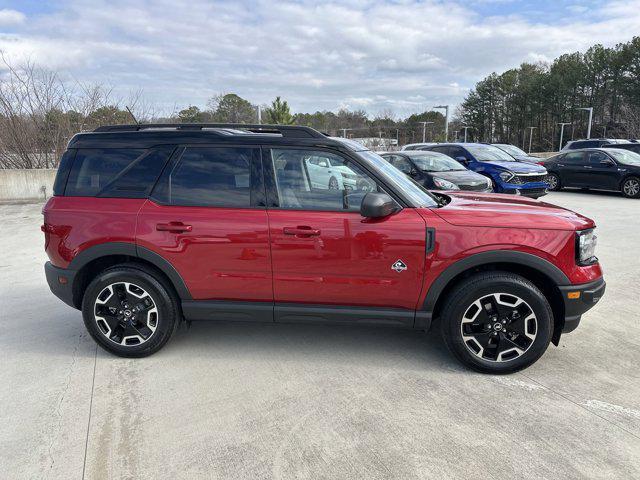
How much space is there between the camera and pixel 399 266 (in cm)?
327

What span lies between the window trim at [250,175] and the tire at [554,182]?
48.3 feet

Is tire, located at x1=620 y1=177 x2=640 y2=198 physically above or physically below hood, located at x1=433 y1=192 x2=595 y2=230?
below

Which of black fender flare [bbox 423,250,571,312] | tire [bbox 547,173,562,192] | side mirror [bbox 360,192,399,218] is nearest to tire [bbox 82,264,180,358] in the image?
side mirror [bbox 360,192,399,218]

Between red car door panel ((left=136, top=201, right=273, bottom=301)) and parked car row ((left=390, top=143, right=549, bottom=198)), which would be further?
parked car row ((left=390, top=143, right=549, bottom=198))

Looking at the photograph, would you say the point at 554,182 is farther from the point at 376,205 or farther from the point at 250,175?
the point at 250,175

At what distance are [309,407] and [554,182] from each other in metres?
15.3

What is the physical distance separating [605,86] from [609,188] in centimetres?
5407

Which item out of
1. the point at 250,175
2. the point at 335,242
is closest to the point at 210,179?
the point at 250,175

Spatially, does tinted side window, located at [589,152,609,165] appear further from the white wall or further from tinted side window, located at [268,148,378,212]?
the white wall

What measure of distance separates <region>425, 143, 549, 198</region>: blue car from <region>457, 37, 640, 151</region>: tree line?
1470 inches

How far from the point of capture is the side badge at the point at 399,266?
128 inches

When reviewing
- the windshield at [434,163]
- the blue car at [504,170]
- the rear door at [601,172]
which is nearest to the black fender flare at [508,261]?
the windshield at [434,163]

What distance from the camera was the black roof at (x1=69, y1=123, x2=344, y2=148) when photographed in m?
3.51

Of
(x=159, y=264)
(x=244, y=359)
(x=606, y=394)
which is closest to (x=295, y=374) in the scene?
(x=244, y=359)
